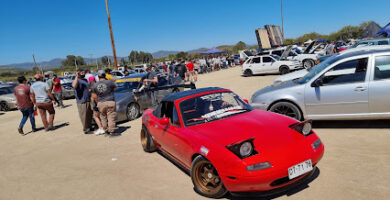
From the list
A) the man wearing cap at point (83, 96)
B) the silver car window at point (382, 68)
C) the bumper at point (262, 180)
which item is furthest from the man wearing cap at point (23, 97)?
the silver car window at point (382, 68)

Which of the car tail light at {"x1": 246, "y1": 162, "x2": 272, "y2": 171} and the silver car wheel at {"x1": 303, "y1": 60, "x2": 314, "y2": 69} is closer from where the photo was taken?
the car tail light at {"x1": 246, "y1": 162, "x2": 272, "y2": 171}

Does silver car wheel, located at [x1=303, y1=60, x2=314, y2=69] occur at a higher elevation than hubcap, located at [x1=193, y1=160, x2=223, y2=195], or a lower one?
higher

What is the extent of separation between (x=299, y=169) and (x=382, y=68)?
3.24 meters

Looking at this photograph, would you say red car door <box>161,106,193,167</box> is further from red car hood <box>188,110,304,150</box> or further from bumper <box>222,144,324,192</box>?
bumper <box>222,144,324,192</box>

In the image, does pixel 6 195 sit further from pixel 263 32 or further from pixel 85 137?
pixel 263 32

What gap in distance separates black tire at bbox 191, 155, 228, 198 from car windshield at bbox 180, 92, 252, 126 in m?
0.71

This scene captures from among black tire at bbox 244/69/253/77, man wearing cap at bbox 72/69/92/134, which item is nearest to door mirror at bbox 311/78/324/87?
man wearing cap at bbox 72/69/92/134

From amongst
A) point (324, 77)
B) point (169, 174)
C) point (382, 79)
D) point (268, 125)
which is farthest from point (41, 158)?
point (382, 79)

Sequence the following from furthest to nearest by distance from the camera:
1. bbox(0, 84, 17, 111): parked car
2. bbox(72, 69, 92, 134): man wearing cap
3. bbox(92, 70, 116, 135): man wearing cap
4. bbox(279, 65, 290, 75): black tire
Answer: bbox(279, 65, 290, 75): black tire → bbox(0, 84, 17, 111): parked car → bbox(72, 69, 92, 134): man wearing cap → bbox(92, 70, 116, 135): man wearing cap

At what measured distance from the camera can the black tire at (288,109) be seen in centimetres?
534

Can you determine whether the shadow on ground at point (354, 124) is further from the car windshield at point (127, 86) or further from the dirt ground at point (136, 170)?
the car windshield at point (127, 86)

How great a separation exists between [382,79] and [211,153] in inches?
149

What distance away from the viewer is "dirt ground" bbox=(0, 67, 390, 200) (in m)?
3.27

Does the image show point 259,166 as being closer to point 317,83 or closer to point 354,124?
point 317,83
